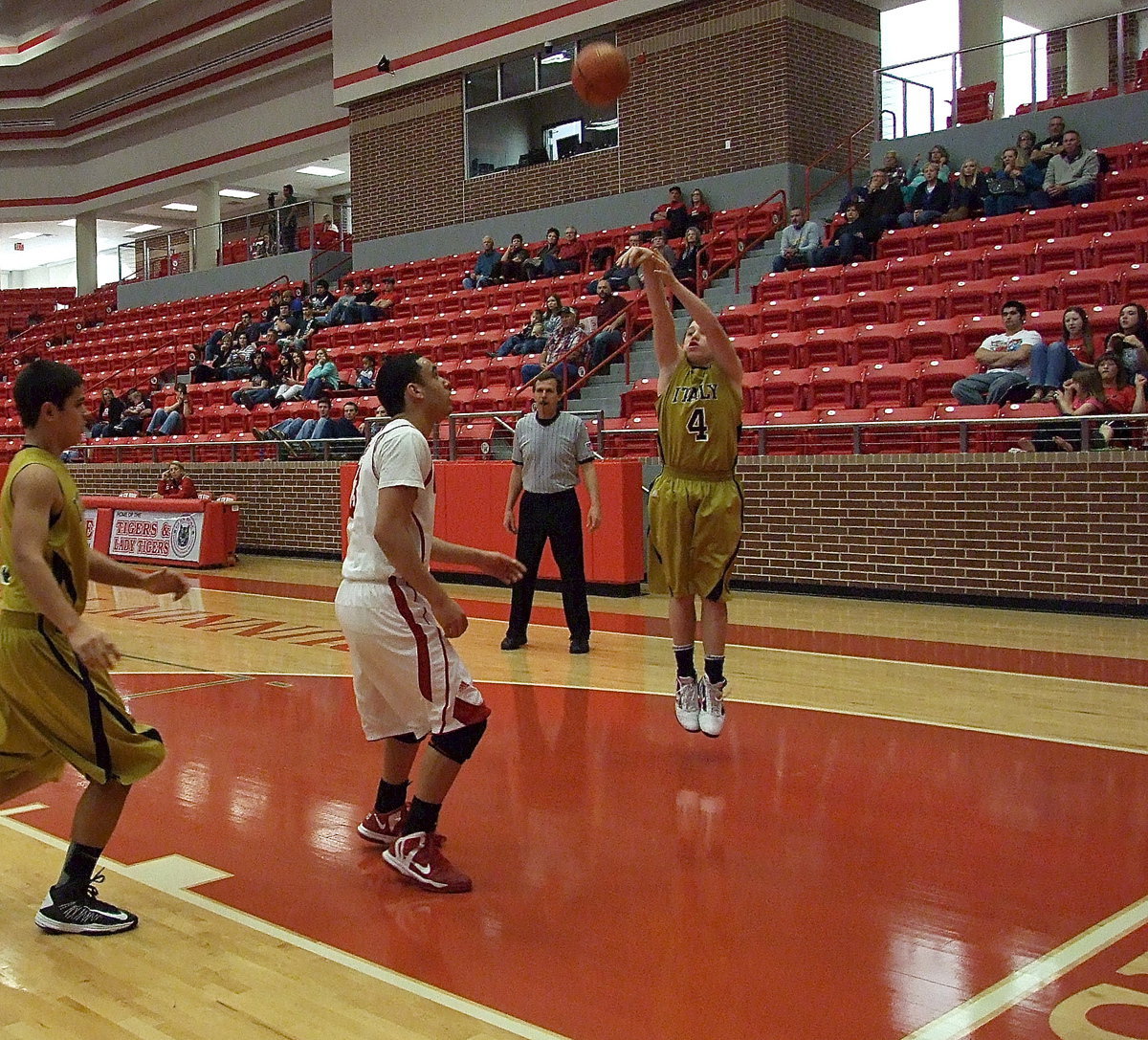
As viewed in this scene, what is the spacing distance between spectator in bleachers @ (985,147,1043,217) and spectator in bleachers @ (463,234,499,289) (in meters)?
7.84

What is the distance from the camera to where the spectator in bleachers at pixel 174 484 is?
614 inches

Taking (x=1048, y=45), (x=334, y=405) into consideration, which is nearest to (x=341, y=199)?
(x=334, y=405)

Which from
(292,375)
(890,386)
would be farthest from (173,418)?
(890,386)

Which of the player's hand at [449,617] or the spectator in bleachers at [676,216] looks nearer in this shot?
the player's hand at [449,617]

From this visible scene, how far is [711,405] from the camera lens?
5.44 metres

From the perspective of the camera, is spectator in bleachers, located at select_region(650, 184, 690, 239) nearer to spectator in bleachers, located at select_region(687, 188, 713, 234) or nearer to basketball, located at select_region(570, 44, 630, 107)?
spectator in bleachers, located at select_region(687, 188, 713, 234)

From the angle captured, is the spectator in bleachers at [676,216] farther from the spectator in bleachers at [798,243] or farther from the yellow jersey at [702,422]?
the yellow jersey at [702,422]

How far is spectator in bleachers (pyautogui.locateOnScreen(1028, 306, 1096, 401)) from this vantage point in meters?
10.0

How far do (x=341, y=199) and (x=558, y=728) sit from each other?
23203 mm

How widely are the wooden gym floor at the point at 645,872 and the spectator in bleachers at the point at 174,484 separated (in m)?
8.75

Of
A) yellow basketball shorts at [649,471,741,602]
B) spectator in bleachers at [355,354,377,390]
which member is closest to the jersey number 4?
yellow basketball shorts at [649,471,741,602]

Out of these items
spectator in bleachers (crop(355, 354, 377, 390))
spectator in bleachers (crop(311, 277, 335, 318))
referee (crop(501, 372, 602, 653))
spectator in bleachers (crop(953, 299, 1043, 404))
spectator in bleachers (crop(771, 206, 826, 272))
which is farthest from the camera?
spectator in bleachers (crop(311, 277, 335, 318))

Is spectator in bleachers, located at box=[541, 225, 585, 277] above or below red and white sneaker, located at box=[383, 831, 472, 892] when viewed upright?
above

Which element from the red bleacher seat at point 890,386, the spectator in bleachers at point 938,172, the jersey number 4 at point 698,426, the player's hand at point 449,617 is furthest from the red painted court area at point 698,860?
the spectator in bleachers at point 938,172
